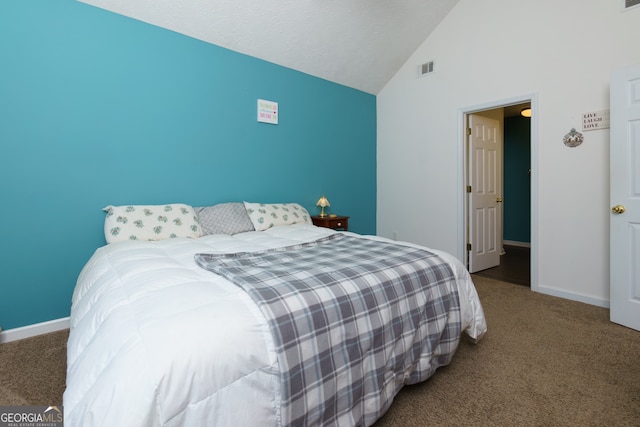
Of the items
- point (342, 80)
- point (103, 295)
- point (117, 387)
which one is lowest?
point (117, 387)

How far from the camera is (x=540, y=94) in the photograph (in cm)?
300

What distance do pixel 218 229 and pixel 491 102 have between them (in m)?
3.09

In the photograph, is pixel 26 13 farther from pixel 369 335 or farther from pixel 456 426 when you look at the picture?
pixel 456 426

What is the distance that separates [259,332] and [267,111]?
285 cm

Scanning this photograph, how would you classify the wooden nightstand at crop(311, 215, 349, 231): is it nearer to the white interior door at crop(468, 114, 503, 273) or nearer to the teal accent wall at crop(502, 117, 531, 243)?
the white interior door at crop(468, 114, 503, 273)

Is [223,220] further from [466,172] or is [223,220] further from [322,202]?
[466,172]

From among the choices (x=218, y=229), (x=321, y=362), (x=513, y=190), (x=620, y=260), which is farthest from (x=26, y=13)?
(x=513, y=190)

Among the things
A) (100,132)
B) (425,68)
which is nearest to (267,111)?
(100,132)

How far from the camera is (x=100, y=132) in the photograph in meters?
2.48

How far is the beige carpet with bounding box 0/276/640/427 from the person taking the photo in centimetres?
143

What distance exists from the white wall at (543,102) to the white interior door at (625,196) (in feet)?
1.15

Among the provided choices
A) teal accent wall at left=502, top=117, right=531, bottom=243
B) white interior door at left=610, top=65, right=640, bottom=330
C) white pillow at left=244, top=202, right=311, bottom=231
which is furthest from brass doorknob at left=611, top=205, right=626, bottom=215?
teal accent wall at left=502, top=117, right=531, bottom=243

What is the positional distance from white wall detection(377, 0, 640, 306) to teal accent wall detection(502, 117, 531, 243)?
242 cm

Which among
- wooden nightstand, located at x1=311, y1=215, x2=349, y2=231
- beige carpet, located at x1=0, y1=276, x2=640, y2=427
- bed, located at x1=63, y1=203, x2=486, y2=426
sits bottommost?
beige carpet, located at x1=0, y1=276, x2=640, y2=427
